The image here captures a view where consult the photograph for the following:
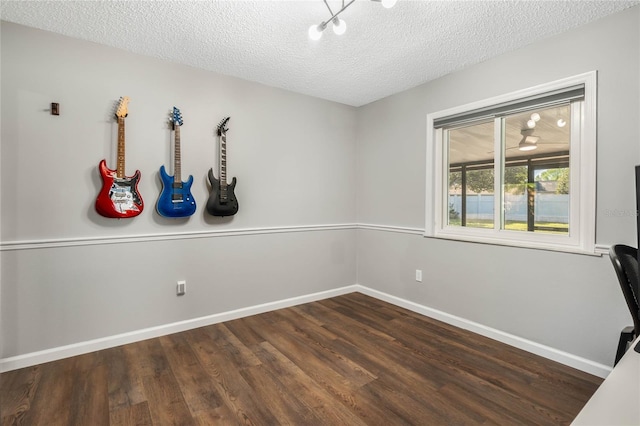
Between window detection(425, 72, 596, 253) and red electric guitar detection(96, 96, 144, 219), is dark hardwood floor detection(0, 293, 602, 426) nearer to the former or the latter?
window detection(425, 72, 596, 253)

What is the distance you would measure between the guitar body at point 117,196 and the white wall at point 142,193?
86 millimetres

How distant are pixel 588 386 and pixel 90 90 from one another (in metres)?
4.00

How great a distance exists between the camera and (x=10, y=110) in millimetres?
2113

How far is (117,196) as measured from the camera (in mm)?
2420

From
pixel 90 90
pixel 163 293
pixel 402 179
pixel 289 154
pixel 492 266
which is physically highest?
pixel 90 90

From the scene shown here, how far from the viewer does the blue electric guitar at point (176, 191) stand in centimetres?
261

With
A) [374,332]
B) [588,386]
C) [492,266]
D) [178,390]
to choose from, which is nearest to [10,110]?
[178,390]

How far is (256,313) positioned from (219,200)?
122cm

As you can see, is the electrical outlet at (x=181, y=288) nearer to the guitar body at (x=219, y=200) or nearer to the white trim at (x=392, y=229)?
the guitar body at (x=219, y=200)

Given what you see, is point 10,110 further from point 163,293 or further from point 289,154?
point 289,154

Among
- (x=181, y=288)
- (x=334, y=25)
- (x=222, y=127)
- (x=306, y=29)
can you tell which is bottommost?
Result: (x=181, y=288)

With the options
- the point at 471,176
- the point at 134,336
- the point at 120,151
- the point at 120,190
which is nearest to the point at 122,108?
the point at 120,151

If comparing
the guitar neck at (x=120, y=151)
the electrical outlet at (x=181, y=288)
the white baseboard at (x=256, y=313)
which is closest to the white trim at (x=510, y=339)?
the white baseboard at (x=256, y=313)

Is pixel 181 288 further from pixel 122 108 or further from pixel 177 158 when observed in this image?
pixel 122 108
